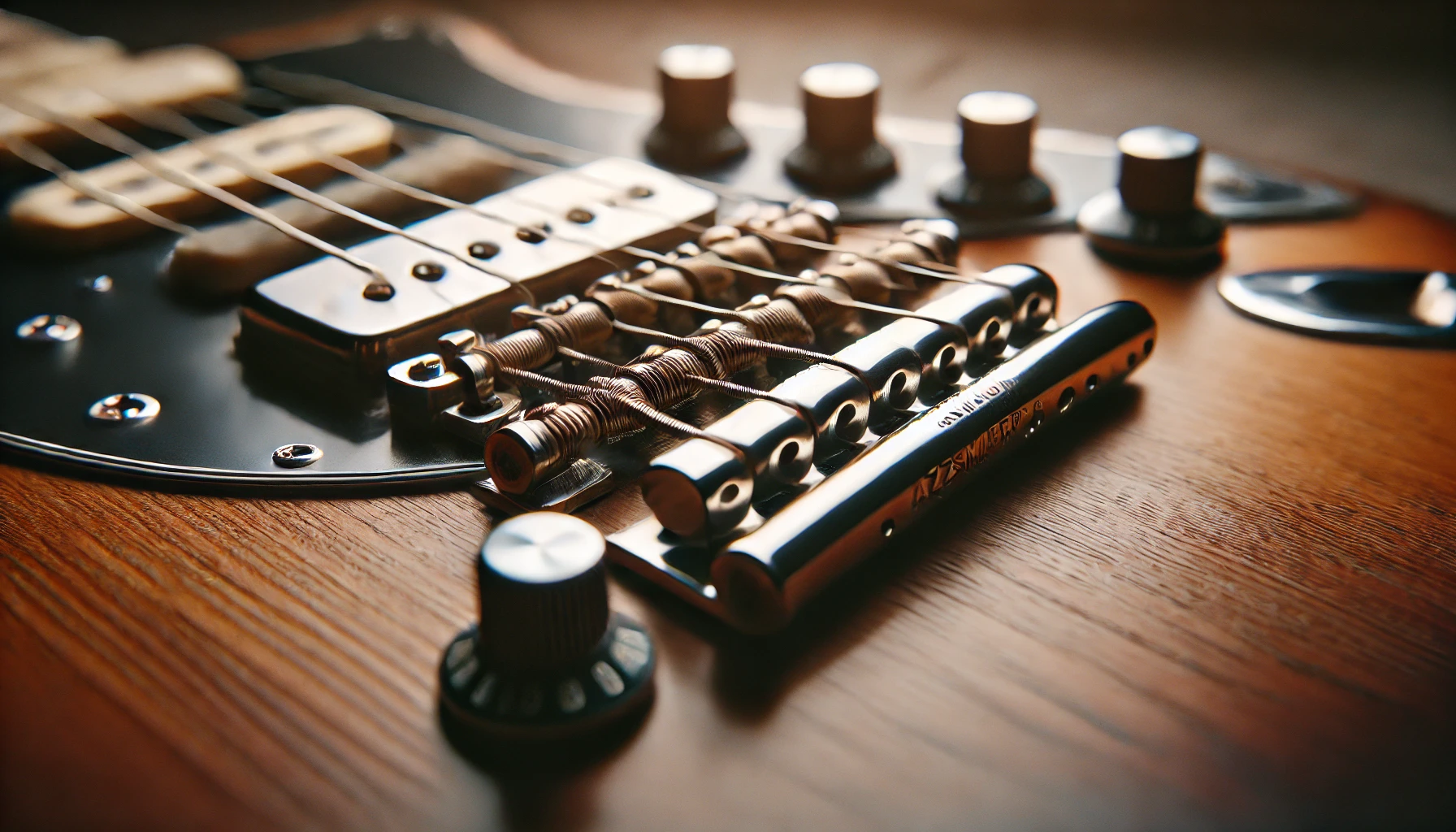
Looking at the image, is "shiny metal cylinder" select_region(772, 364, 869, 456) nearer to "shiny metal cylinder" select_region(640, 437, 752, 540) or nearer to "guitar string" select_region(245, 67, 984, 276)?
"shiny metal cylinder" select_region(640, 437, 752, 540)

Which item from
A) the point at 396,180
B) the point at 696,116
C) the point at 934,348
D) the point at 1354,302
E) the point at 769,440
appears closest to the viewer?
the point at 769,440

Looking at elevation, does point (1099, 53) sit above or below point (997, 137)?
below

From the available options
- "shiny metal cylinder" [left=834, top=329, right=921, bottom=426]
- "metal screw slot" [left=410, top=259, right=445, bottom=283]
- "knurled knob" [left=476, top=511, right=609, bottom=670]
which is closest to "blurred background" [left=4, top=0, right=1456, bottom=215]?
"metal screw slot" [left=410, top=259, right=445, bottom=283]

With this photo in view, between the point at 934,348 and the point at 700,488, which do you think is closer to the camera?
the point at 700,488

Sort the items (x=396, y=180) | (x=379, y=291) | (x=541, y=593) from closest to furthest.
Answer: (x=541, y=593)
(x=379, y=291)
(x=396, y=180)

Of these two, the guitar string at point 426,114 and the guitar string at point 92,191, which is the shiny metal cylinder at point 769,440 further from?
the guitar string at point 92,191

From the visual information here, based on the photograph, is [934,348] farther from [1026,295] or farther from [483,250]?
[483,250]

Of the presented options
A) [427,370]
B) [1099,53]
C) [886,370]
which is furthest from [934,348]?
[1099,53]
